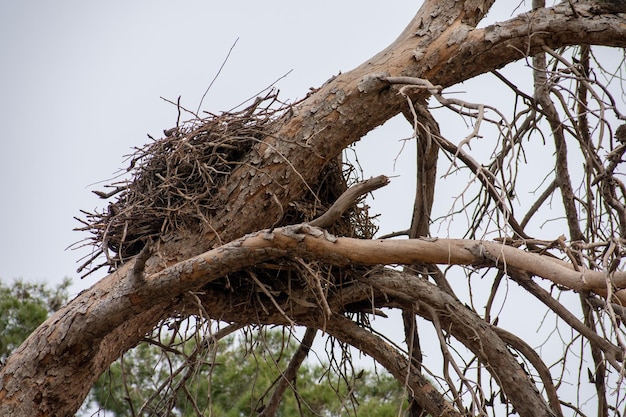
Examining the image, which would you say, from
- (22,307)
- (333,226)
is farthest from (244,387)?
(333,226)

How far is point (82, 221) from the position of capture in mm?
3656

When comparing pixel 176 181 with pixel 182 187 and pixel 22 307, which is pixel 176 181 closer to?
pixel 182 187

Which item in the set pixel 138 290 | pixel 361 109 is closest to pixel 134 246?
pixel 138 290

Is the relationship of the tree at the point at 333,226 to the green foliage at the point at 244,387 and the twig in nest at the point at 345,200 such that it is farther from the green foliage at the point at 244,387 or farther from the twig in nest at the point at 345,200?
the green foliage at the point at 244,387

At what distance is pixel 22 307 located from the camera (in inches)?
280

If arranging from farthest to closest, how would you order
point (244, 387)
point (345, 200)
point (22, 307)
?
point (244, 387)
point (22, 307)
point (345, 200)

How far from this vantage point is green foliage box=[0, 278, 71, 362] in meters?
6.92

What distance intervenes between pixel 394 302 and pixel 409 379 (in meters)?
0.35

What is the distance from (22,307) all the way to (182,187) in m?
3.99

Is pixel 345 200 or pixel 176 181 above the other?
pixel 176 181

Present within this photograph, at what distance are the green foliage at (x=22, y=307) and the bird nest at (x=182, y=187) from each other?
331 cm

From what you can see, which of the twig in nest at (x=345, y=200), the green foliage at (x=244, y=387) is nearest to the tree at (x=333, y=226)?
the twig in nest at (x=345, y=200)

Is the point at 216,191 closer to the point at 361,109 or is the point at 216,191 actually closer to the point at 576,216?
the point at 361,109

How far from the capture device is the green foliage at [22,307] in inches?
272
